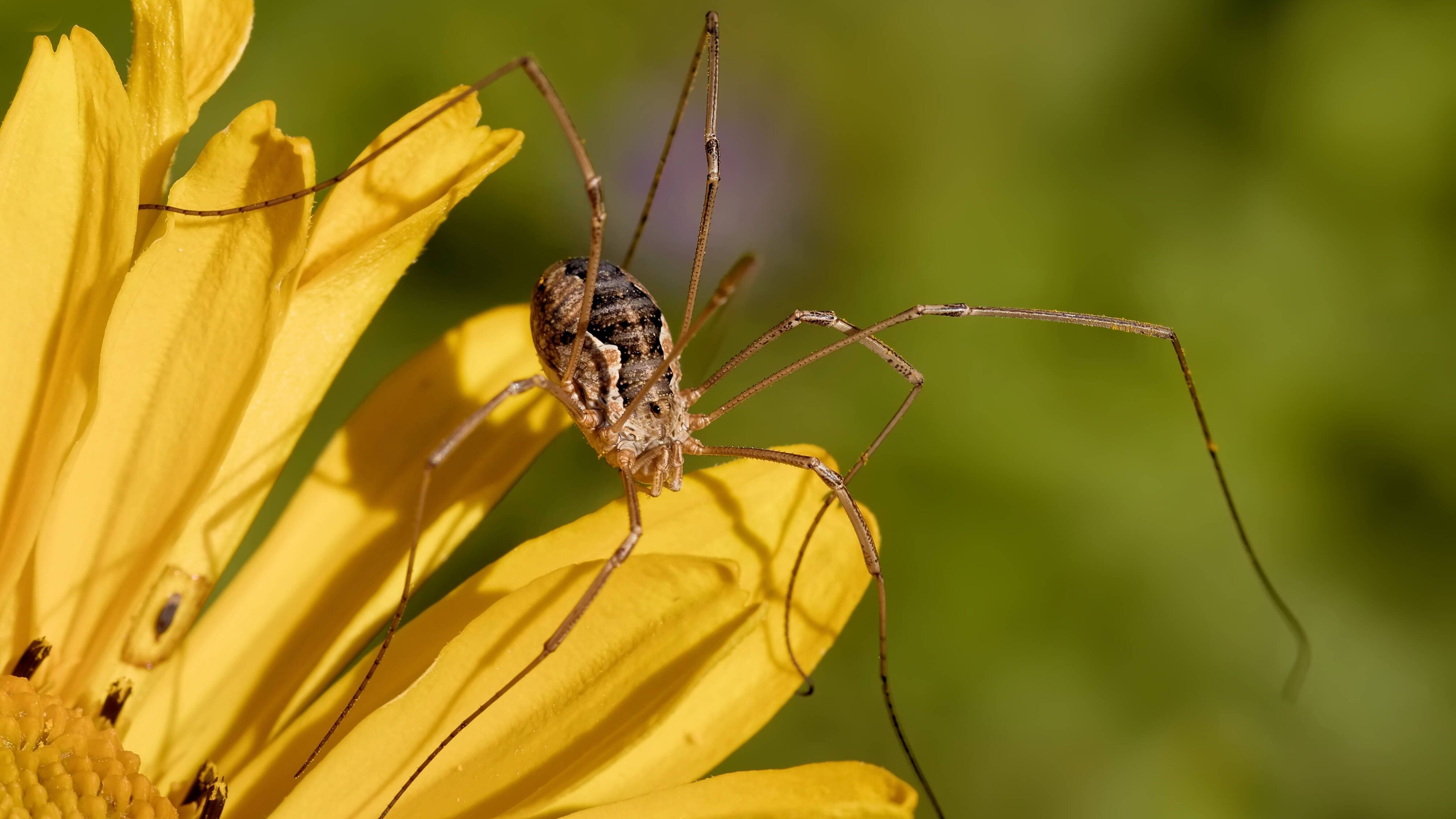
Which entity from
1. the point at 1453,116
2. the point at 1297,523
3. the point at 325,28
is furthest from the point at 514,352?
the point at 1453,116

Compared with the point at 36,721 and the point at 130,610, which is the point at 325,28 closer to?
the point at 130,610

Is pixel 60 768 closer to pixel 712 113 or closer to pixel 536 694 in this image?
pixel 536 694

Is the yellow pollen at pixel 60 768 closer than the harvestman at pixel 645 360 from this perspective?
Yes

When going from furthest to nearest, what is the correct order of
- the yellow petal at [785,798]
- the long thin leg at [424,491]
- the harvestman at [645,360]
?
the harvestman at [645,360], the long thin leg at [424,491], the yellow petal at [785,798]

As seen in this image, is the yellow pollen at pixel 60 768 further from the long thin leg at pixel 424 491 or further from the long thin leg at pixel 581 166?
the long thin leg at pixel 581 166

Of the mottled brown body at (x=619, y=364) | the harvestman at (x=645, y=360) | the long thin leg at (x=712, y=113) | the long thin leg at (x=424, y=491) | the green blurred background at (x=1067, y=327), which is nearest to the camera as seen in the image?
the long thin leg at (x=424, y=491)

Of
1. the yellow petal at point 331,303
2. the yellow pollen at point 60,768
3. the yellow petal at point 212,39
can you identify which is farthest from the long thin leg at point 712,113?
the yellow pollen at point 60,768

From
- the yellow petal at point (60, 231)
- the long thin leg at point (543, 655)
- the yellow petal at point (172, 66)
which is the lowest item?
the long thin leg at point (543, 655)

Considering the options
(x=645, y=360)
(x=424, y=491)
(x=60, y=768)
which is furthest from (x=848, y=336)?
(x=60, y=768)
